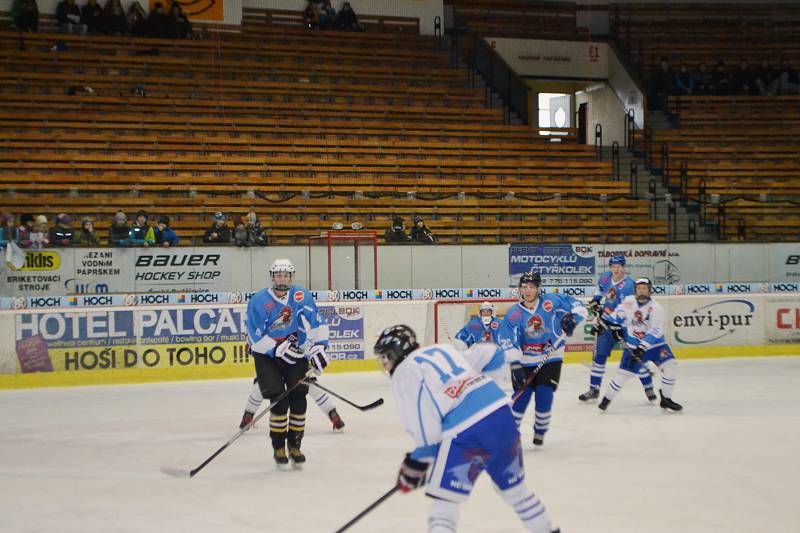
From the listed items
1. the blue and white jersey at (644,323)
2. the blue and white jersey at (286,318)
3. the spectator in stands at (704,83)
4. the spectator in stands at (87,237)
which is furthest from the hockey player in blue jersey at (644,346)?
the spectator in stands at (704,83)

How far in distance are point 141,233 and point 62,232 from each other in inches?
43.3

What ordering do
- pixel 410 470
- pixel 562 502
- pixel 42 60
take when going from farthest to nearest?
pixel 42 60 → pixel 562 502 → pixel 410 470

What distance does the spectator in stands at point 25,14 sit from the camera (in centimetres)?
1856

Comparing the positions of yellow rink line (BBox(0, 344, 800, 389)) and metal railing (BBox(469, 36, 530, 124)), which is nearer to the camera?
yellow rink line (BBox(0, 344, 800, 389))

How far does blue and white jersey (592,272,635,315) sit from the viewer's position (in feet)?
34.1

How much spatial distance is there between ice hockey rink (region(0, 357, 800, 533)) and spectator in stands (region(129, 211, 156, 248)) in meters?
3.16

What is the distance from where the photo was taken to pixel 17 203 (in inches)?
538

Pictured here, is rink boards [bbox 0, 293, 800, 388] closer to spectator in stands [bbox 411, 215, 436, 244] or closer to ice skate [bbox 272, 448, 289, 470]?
spectator in stands [bbox 411, 215, 436, 244]

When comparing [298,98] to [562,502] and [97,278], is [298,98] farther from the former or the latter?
[562,502]

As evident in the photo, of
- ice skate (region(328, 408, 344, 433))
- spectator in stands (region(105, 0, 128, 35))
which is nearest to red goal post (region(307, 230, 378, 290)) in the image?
ice skate (region(328, 408, 344, 433))

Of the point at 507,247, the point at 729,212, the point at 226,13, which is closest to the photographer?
the point at 507,247

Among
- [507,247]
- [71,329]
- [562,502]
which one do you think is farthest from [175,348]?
[562,502]

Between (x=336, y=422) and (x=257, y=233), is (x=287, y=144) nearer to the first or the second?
(x=257, y=233)

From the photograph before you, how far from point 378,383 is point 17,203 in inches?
247
